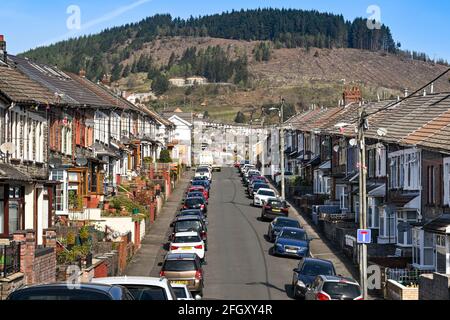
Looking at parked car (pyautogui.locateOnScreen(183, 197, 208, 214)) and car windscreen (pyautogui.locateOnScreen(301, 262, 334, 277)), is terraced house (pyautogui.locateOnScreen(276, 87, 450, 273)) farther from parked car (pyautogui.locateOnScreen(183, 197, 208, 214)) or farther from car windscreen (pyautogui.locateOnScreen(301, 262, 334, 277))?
parked car (pyautogui.locateOnScreen(183, 197, 208, 214))

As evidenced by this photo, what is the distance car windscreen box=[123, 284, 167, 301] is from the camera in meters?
17.9

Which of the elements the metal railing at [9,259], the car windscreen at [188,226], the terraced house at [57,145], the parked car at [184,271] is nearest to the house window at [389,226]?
the car windscreen at [188,226]

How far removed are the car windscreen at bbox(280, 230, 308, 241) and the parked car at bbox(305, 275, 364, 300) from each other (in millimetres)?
15313

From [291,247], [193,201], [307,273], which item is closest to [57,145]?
[193,201]

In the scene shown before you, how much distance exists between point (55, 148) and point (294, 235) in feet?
41.0

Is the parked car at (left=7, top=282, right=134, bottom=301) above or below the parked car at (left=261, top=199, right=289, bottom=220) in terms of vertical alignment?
above

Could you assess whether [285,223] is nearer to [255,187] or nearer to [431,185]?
[431,185]

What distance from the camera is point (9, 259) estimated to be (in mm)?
26359

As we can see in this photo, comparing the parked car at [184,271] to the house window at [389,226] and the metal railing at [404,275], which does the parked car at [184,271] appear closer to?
the metal railing at [404,275]

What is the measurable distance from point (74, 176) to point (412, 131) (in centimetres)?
1803

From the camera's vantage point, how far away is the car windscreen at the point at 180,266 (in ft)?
106

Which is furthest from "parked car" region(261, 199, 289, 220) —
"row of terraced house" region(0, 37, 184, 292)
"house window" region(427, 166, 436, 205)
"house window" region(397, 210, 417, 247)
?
"house window" region(427, 166, 436, 205)

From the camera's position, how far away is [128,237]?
43.7 m

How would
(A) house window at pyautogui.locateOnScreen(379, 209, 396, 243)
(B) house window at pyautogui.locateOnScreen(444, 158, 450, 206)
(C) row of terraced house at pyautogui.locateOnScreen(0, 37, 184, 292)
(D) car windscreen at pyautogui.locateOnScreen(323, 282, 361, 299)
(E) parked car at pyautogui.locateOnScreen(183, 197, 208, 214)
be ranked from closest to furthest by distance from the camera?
(D) car windscreen at pyautogui.locateOnScreen(323, 282, 361, 299) < (C) row of terraced house at pyautogui.locateOnScreen(0, 37, 184, 292) < (B) house window at pyautogui.locateOnScreen(444, 158, 450, 206) < (A) house window at pyautogui.locateOnScreen(379, 209, 396, 243) < (E) parked car at pyautogui.locateOnScreen(183, 197, 208, 214)
